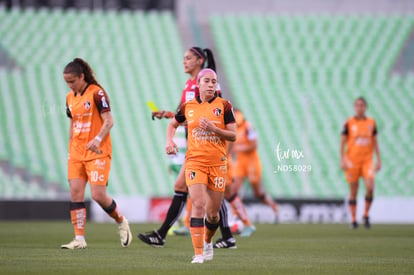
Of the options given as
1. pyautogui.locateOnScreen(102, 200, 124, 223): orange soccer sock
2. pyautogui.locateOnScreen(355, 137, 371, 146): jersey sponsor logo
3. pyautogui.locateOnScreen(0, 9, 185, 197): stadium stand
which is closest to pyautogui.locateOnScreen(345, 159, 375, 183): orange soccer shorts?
pyautogui.locateOnScreen(355, 137, 371, 146): jersey sponsor logo

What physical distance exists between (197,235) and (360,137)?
8.52 meters

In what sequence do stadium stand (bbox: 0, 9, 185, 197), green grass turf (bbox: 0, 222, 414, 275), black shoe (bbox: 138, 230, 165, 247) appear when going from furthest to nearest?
stadium stand (bbox: 0, 9, 185, 197) → black shoe (bbox: 138, 230, 165, 247) → green grass turf (bbox: 0, 222, 414, 275)

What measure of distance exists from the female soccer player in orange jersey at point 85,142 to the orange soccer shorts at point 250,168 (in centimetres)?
709

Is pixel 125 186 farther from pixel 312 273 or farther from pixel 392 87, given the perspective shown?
pixel 312 273

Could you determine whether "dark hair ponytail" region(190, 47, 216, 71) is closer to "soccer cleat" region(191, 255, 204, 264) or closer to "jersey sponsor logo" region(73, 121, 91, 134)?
"jersey sponsor logo" region(73, 121, 91, 134)

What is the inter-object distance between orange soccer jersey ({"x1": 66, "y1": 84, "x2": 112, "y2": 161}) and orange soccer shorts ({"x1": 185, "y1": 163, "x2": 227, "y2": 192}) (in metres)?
1.75

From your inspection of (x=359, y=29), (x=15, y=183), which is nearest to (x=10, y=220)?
(x=15, y=183)

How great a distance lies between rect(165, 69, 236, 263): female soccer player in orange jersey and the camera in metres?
7.54

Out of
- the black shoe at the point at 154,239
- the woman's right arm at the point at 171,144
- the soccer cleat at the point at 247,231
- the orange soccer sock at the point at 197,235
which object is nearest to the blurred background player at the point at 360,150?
the soccer cleat at the point at 247,231

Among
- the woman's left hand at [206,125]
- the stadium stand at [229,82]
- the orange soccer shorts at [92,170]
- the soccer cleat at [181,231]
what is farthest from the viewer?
the stadium stand at [229,82]

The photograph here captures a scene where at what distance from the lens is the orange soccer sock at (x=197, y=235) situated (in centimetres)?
748

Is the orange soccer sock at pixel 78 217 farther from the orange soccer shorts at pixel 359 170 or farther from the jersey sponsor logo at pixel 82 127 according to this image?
the orange soccer shorts at pixel 359 170

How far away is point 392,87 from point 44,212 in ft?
39.8

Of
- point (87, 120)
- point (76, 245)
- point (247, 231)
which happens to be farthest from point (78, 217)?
point (247, 231)
